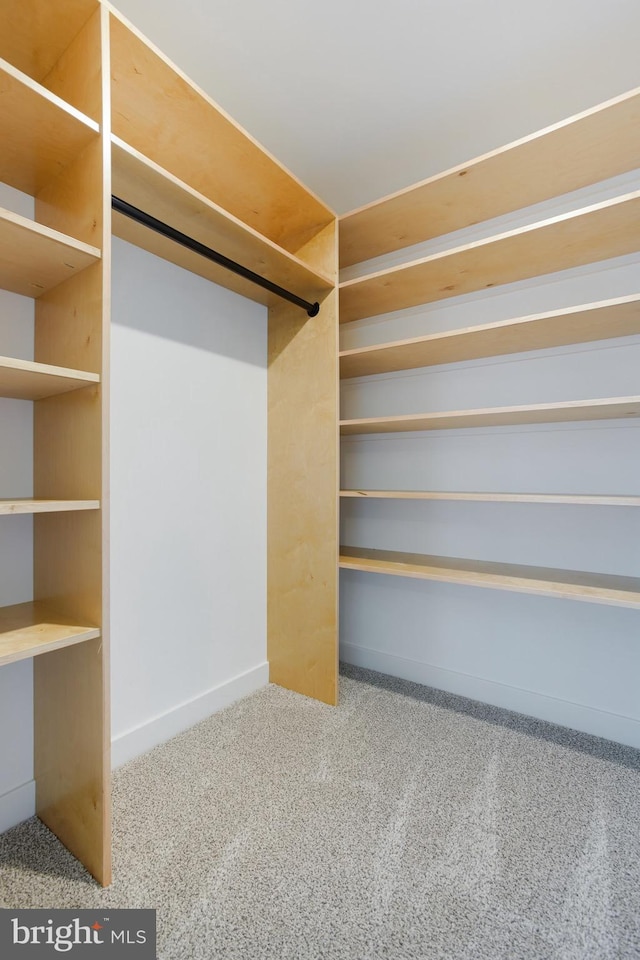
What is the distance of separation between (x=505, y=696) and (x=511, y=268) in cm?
184

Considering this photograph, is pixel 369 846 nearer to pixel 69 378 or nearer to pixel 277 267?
pixel 69 378

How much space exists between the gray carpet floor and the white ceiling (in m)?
2.40

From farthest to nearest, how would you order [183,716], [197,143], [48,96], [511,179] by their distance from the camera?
[183,716]
[511,179]
[197,143]
[48,96]

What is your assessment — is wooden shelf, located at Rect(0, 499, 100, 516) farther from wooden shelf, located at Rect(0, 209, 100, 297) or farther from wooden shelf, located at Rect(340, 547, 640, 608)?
wooden shelf, located at Rect(340, 547, 640, 608)

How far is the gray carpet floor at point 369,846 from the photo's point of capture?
→ 102 cm

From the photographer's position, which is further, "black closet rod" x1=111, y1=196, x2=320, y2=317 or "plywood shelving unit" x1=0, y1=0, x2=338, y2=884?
"black closet rod" x1=111, y1=196, x2=320, y2=317

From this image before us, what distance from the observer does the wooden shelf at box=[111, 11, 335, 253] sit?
125 cm

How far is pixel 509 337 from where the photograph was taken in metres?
1.73

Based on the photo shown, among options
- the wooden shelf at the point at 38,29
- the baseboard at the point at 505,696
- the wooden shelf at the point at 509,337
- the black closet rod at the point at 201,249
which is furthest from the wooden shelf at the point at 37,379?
the baseboard at the point at 505,696

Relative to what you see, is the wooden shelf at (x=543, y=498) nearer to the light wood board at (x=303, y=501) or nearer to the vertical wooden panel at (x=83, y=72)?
the light wood board at (x=303, y=501)

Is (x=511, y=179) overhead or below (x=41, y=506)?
overhead

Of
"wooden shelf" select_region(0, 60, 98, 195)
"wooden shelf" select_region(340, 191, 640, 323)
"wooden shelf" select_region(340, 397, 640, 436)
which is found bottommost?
"wooden shelf" select_region(340, 397, 640, 436)

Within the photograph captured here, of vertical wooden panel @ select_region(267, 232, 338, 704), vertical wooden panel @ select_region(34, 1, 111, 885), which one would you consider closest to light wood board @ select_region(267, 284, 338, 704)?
vertical wooden panel @ select_region(267, 232, 338, 704)

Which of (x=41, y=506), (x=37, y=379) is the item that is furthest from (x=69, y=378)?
(x=41, y=506)
